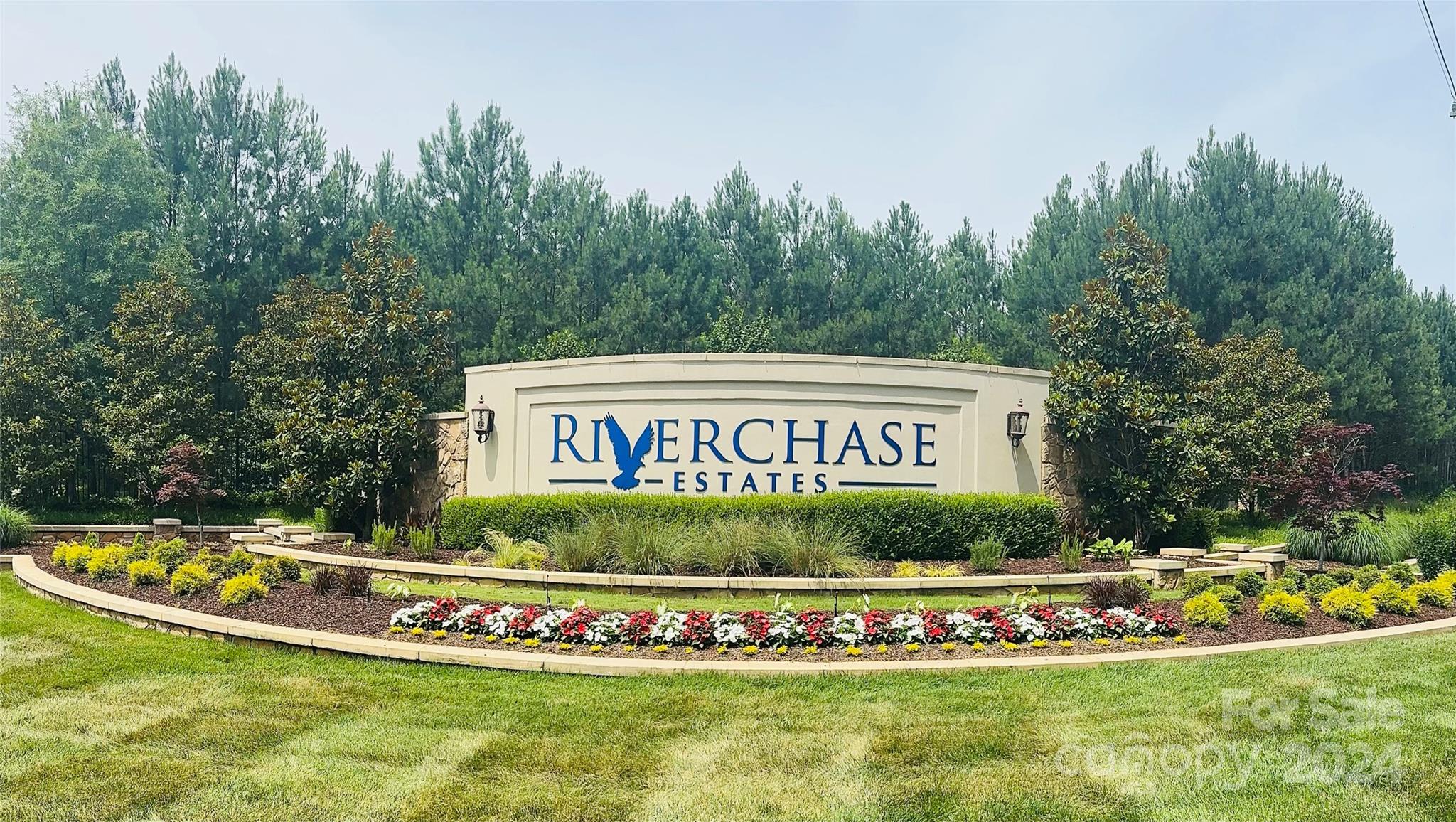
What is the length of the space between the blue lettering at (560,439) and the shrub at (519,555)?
1.95 metres

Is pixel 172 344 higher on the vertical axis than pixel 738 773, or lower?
higher

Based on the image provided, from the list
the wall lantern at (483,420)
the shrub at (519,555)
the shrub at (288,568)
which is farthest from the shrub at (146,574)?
the wall lantern at (483,420)

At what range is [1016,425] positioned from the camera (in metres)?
14.1

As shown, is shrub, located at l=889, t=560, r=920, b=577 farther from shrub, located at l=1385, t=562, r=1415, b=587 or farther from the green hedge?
shrub, located at l=1385, t=562, r=1415, b=587

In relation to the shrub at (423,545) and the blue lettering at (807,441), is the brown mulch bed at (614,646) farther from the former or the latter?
the blue lettering at (807,441)

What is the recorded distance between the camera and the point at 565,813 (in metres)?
4.39

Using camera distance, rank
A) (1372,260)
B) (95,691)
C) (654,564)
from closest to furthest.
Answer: (95,691)
(654,564)
(1372,260)

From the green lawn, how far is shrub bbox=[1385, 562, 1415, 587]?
3.65m

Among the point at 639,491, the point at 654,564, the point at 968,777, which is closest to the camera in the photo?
the point at 968,777

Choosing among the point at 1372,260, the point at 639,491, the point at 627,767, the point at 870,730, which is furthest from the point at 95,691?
the point at 1372,260

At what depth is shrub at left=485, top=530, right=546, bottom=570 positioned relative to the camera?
11562 millimetres

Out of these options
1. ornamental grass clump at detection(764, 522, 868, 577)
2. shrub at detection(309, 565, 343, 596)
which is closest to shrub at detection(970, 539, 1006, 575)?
ornamental grass clump at detection(764, 522, 868, 577)

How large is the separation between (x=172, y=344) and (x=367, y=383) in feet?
22.6

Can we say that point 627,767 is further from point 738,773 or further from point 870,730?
point 870,730
